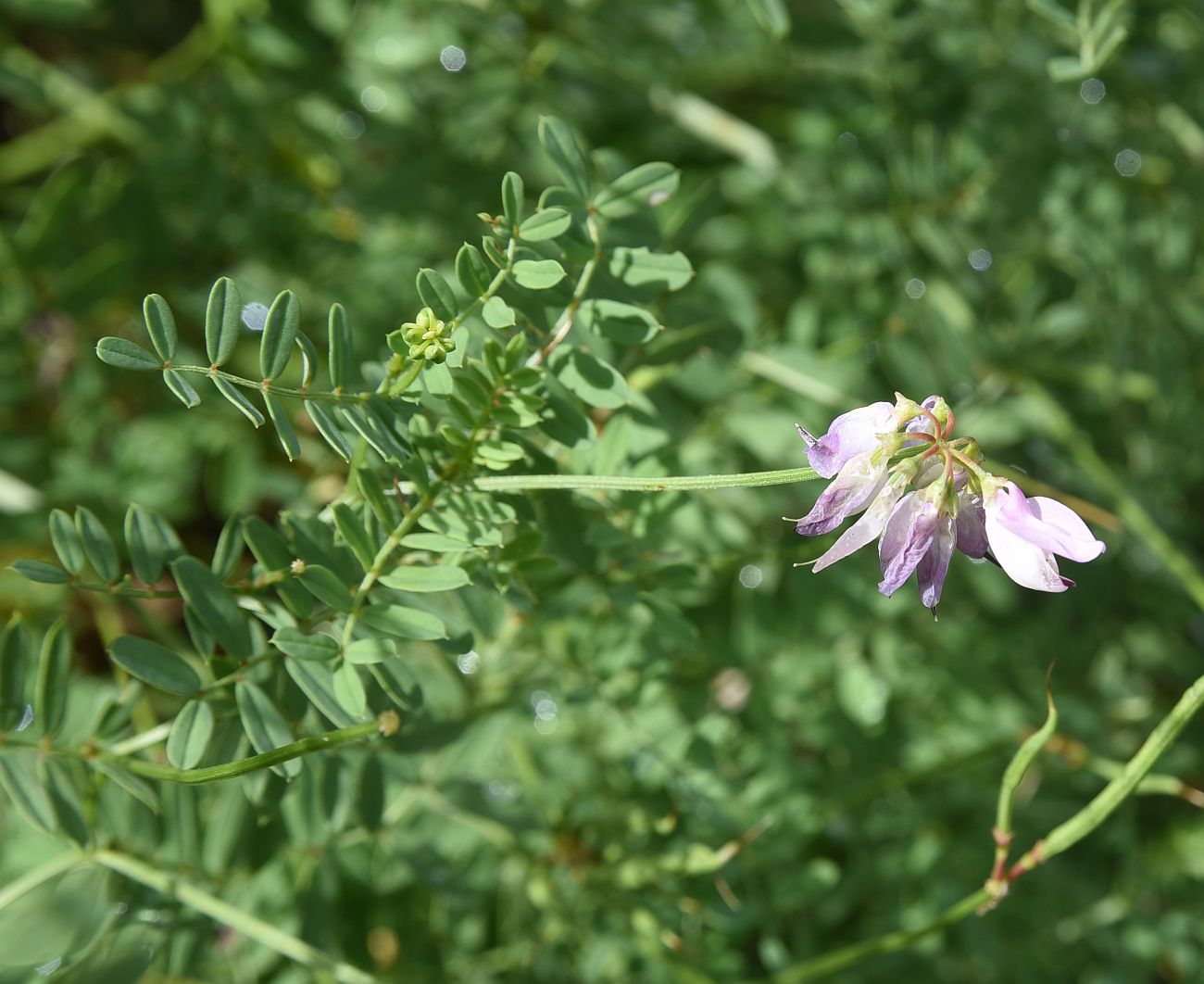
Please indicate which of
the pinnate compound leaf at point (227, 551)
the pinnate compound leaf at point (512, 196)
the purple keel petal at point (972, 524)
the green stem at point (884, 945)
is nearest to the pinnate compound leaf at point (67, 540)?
the pinnate compound leaf at point (227, 551)

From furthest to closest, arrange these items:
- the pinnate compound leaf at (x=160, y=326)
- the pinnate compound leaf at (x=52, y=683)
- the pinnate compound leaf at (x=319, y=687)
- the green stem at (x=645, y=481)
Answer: the pinnate compound leaf at (x=52, y=683)
the pinnate compound leaf at (x=319, y=687)
the pinnate compound leaf at (x=160, y=326)
the green stem at (x=645, y=481)

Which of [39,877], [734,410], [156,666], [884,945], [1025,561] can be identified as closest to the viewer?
[1025,561]

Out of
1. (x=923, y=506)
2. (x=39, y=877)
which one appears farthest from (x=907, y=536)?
(x=39, y=877)

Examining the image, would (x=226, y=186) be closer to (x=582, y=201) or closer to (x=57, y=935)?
(x=582, y=201)

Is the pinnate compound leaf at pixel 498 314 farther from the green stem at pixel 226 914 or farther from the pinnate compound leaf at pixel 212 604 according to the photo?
the green stem at pixel 226 914

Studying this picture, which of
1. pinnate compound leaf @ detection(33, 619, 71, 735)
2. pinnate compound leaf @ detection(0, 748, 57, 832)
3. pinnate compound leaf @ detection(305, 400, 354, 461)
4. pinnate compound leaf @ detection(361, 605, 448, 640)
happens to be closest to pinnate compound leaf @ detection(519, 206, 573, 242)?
pinnate compound leaf @ detection(305, 400, 354, 461)

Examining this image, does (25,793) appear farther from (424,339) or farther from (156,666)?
(424,339)

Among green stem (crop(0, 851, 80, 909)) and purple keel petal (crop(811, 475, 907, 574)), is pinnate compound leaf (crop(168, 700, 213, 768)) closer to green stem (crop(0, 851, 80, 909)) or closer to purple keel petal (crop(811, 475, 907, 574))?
green stem (crop(0, 851, 80, 909))
